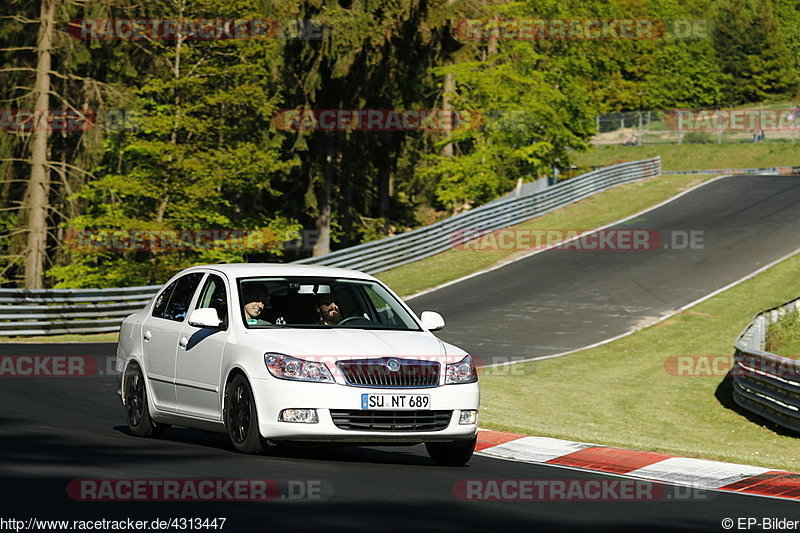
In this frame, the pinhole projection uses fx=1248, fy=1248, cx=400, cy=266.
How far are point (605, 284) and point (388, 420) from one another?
77.1ft

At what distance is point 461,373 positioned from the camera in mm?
10422

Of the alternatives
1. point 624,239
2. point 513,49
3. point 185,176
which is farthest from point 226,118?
point 624,239

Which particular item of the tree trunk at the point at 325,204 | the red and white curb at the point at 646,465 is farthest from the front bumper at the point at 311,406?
the tree trunk at the point at 325,204

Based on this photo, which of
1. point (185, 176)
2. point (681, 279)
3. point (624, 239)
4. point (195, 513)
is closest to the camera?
point (195, 513)

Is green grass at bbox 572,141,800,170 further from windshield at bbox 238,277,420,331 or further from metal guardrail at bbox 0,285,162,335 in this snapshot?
windshield at bbox 238,277,420,331

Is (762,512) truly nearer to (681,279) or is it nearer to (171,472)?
(171,472)

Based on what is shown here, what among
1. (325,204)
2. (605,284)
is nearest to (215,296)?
(605,284)

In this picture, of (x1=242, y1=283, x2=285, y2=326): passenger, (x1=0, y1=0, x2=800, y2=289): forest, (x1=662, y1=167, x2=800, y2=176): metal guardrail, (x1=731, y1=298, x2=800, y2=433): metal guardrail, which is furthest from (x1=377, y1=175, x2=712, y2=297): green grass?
(x1=242, y1=283, x2=285, y2=326): passenger

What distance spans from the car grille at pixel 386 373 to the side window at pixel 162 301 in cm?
276

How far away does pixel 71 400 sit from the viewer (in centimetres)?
1585

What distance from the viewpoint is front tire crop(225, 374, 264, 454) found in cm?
1006

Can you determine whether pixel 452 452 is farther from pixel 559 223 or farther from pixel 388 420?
pixel 559 223

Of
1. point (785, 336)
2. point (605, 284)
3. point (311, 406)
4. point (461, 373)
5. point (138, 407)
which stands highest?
point (461, 373)

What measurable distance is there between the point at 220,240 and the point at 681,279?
19462mm
